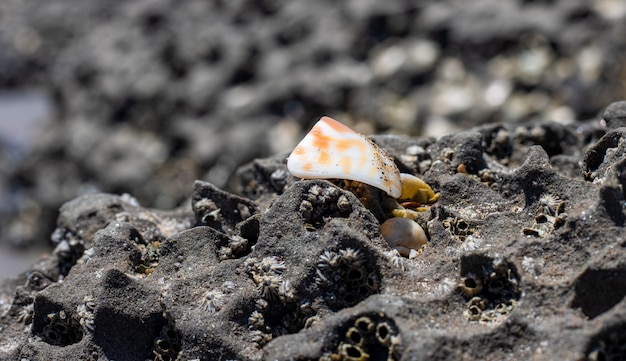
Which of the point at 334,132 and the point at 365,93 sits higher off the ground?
the point at 334,132

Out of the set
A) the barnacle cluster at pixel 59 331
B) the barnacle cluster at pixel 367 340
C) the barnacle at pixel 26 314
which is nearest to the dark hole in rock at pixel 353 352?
the barnacle cluster at pixel 367 340

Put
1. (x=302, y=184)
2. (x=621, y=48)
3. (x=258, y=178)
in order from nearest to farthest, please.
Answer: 1. (x=302, y=184)
2. (x=258, y=178)
3. (x=621, y=48)

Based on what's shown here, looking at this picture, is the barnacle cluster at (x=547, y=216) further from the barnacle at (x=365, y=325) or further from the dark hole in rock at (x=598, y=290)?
the barnacle at (x=365, y=325)

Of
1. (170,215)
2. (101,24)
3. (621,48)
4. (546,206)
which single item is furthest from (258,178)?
(101,24)

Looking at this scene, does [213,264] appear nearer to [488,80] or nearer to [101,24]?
Result: [488,80]

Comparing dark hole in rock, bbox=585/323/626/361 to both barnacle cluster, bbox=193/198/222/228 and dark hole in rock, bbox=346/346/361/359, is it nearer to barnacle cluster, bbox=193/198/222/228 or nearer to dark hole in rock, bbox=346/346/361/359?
dark hole in rock, bbox=346/346/361/359

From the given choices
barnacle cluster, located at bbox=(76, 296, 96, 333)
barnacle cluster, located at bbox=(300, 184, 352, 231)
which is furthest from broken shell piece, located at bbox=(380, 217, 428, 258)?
barnacle cluster, located at bbox=(76, 296, 96, 333)
